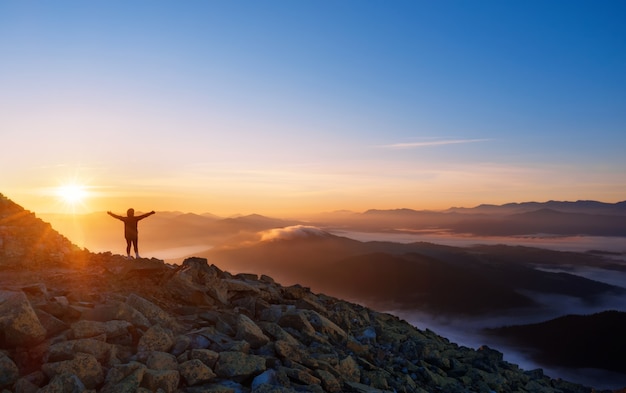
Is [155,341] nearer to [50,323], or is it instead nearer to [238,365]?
[238,365]

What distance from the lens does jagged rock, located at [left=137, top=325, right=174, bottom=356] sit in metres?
11.2

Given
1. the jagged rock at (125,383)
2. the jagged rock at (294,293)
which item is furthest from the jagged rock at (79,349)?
the jagged rock at (294,293)

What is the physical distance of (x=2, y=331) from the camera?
10320mm

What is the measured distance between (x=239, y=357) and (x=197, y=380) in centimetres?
130

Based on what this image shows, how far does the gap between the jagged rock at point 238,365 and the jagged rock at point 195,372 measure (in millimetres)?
341

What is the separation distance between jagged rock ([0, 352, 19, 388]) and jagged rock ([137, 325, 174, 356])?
8.71 feet

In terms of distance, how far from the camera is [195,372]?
1046 cm

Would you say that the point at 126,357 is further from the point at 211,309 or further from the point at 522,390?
the point at 522,390

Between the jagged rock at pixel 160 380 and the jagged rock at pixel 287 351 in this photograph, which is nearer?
the jagged rock at pixel 160 380

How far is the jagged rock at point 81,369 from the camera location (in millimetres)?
9547

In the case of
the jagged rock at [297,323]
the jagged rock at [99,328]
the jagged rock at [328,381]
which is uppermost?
the jagged rock at [99,328]

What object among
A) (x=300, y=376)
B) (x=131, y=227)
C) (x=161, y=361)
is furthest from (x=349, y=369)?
(x=131, y=227)

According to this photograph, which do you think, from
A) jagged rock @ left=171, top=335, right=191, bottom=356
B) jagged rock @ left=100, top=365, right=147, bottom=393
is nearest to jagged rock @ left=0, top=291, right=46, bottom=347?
jagged rock @ left=100, top=365, right=147, bottom=393

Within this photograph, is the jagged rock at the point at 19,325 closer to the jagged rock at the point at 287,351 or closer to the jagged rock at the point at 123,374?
the jagged rock at the point at 123,374
